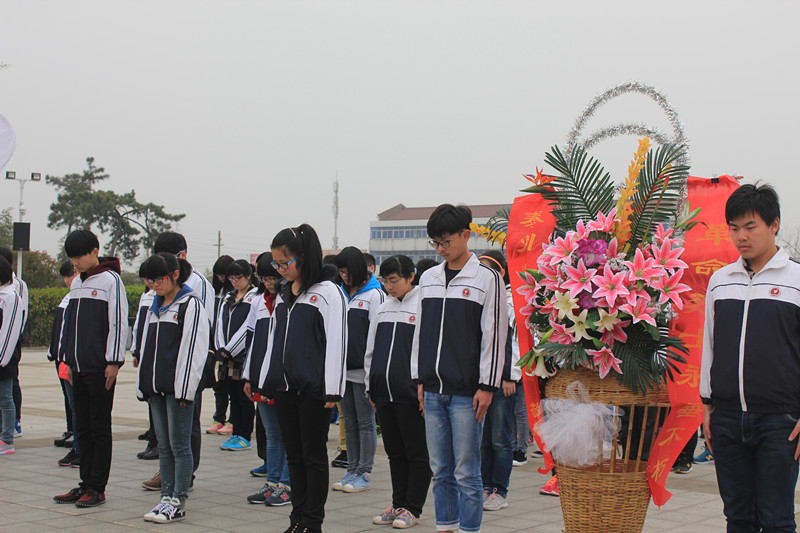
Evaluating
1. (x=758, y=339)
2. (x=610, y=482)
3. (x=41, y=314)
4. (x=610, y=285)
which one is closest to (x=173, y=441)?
(x=610, y=482)

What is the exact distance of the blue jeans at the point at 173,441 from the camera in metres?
5.79

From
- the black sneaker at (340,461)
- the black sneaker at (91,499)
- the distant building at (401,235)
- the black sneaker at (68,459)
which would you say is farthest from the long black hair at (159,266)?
the distant building at (401,235)

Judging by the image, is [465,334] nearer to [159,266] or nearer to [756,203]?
[756,203]

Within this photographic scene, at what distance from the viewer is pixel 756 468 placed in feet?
12.1

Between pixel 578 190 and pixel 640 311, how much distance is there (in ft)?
2.81

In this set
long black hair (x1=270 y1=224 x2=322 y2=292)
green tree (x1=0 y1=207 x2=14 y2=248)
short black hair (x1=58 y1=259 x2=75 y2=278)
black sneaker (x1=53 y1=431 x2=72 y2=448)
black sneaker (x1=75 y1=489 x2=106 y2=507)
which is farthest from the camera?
green tree (x1=0 y1=207 x2=14 y2=248)

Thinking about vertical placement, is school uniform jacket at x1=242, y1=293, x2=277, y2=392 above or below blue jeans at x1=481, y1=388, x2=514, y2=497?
above

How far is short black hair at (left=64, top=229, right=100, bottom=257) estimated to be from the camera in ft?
20.6

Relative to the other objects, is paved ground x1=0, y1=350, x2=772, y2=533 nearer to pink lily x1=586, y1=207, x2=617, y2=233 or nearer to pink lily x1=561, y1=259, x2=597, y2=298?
pink lily x1=561, y1=259, x2=597, y2=298

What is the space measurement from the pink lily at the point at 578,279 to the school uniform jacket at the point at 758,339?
640 mm

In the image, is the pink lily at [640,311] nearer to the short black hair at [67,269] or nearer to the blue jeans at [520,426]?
the blue jeans at [520,426]

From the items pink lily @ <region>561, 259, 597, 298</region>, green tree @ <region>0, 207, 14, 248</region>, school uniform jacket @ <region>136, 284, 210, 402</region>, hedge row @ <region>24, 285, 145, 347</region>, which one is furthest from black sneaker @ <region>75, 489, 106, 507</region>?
green tree @ <region>0, 207, 14, 248</region>

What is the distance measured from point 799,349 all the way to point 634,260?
2.73ft

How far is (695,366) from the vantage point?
4199mm
